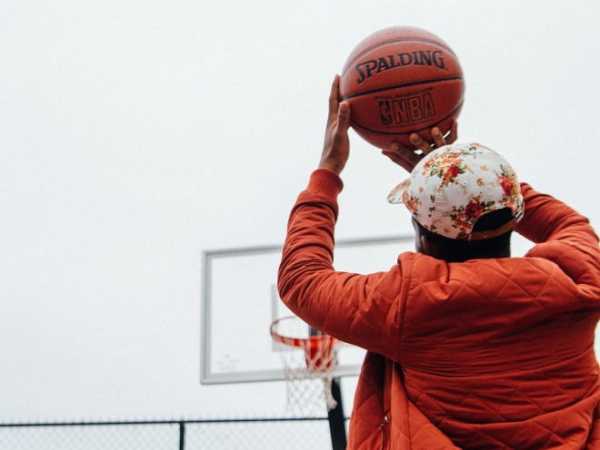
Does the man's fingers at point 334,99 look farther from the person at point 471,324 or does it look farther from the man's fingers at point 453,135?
the person at point 471,324

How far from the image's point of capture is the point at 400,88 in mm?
1886

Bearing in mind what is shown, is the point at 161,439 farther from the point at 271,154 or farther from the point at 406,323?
the point at 406,323

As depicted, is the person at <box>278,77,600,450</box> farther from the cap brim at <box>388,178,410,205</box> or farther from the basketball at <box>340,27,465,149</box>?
the basketball at <box>340,27,465,149</box>

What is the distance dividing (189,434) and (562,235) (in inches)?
→ 248

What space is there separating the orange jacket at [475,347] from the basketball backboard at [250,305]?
4.66 meters

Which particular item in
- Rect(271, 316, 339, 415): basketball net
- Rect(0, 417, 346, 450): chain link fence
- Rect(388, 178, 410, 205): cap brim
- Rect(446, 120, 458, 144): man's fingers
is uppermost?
Rect(446, 120, 458, 144): man's fingers

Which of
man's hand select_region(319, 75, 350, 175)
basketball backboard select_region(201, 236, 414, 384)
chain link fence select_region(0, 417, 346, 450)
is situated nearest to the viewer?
man's hand select_region(319, 75, 350, 175)

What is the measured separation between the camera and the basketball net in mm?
5570

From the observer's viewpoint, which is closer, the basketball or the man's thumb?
the man's thumb

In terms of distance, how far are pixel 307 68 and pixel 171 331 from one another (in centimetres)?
385

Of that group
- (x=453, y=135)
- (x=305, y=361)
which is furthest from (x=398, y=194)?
(x=305, y=361)

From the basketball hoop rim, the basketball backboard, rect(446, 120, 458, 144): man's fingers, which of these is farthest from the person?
the basketball backboard

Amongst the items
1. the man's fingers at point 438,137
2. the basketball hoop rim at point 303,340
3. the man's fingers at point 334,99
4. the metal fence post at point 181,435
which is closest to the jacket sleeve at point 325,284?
the man's fingers at point 334,99

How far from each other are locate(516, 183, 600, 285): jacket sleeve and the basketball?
0.38m
